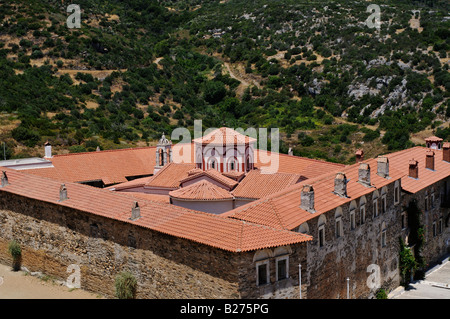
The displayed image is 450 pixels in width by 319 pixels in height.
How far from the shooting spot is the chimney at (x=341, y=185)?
2236cm

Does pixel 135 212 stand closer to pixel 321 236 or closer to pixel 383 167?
pixel 321 236

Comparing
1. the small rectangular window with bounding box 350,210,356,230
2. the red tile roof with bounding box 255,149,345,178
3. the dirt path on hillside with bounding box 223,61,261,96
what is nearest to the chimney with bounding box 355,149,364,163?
the red tile roof with bounding box 255,149,345,178

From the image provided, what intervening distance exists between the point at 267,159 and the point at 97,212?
15964mm

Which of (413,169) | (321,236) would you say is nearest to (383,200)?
(413,169)

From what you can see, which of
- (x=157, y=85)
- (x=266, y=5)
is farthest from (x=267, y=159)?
(x=266, y=5)

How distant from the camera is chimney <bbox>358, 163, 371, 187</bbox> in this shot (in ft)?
79.8

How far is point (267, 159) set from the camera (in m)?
35.8

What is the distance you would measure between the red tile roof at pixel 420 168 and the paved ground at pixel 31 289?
1627cm

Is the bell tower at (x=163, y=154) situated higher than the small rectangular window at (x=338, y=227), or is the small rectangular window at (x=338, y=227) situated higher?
the bell tower at (x=163, y=154)

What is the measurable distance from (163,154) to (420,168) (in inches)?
636

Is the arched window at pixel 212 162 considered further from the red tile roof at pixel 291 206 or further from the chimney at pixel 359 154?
the chimney at pixel 359 154

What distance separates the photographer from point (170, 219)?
2003 cm

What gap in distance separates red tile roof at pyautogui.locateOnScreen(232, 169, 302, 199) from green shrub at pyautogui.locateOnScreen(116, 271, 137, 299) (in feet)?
28.6

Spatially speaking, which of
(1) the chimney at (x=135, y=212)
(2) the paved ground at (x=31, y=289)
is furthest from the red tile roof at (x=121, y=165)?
(1) the chimney at (x=135, y=212)
